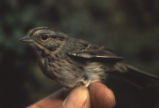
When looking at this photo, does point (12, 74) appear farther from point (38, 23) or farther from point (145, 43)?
point (145, 43)

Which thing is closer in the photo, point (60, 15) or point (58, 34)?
point (58, 34)

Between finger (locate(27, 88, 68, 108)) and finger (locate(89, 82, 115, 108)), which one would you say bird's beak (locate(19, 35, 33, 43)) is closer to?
finger (locate(27, 88, 68, 108))

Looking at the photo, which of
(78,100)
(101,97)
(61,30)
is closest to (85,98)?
(78,100)

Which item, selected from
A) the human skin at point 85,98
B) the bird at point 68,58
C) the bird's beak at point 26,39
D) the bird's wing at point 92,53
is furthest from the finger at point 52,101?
the bird's beak at point 26,39

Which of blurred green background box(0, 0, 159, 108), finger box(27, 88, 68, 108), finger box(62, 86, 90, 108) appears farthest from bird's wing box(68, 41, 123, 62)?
blurred green background box(0, 0, 159, 108)

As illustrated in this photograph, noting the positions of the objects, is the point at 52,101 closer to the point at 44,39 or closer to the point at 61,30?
the point at 44,39

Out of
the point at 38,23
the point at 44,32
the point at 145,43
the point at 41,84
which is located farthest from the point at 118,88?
the point at 44,32

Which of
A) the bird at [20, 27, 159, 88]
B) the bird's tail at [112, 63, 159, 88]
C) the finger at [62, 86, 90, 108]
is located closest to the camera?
the finger at [62, 86, 90, 108]
